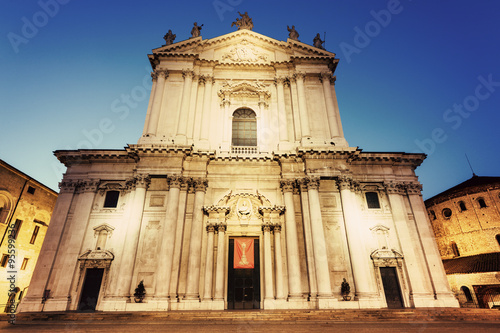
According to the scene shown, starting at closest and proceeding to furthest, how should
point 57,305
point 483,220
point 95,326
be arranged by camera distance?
point 95,326, point 57,305, point 483,220

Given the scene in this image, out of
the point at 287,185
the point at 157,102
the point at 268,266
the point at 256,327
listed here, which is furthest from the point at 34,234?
the point at 256,327

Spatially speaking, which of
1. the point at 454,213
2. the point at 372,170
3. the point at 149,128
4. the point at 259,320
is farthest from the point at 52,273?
the point at 454,213

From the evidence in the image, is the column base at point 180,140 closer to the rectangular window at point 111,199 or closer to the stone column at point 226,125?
the stone column at point 226,125

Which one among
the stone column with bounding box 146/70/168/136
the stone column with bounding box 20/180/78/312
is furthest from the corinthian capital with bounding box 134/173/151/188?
the stone column with bounding box 20/180/78/312

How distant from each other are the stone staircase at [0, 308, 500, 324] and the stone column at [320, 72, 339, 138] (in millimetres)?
11625

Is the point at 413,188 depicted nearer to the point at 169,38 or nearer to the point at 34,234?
the point at 169,38

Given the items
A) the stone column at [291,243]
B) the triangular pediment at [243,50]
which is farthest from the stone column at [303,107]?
the stone column at [291,243]

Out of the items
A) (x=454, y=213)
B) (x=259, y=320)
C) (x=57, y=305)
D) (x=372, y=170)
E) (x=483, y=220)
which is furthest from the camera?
(x=454, y=213)

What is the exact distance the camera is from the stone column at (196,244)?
15.2 meters

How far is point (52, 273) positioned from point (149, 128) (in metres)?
10.6

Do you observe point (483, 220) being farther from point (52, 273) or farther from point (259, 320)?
point (52, 273)

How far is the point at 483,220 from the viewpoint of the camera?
25.3m

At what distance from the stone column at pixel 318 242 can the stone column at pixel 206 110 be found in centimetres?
823

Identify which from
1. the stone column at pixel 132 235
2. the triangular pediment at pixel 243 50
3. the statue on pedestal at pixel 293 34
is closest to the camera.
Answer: the stone column at pixel 132 235
